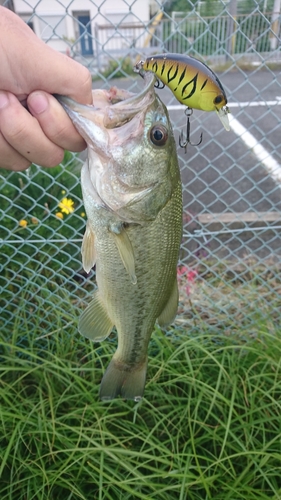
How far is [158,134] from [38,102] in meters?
0.31

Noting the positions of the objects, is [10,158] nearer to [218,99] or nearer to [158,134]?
[158,134]

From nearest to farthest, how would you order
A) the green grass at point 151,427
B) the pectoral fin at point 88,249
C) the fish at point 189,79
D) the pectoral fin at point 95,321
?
the fish at point 189,79
the pectoral fin at point 88,249
the pectoral fin at point 95,321
the green grass at point 151,427

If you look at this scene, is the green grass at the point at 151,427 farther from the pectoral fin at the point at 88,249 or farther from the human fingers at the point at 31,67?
the human fingers at the point at 31,67

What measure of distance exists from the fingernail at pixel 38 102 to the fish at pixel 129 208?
50mm

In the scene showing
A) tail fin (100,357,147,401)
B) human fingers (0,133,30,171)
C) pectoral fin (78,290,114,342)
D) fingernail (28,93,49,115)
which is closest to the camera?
fingernail (28,93,49,115)

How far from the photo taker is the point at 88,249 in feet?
4.32

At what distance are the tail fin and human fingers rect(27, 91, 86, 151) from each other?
2.71 feet

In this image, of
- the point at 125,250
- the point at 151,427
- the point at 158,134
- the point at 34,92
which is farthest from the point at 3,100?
the point at 151,427

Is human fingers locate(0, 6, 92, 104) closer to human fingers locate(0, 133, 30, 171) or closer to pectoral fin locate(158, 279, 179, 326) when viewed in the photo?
human fingers locate(0, 133, 30, 171)

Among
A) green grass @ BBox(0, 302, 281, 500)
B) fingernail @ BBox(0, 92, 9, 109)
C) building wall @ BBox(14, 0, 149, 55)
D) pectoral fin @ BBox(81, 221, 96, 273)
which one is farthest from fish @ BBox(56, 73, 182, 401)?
building wall @ BBox(14, 0, 149, 55)

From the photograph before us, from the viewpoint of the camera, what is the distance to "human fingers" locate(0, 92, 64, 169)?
1.08 meters

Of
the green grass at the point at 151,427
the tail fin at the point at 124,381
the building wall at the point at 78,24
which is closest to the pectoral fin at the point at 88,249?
the tail fin at the point at 124,381

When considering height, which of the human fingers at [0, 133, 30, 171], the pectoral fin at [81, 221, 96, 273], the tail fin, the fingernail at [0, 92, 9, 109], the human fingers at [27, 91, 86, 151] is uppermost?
the fingernail at [0, 92, 9, 109]

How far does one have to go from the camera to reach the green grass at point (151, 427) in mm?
1872
